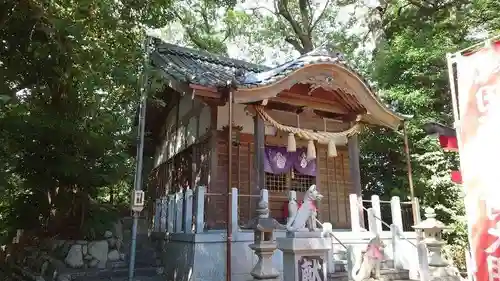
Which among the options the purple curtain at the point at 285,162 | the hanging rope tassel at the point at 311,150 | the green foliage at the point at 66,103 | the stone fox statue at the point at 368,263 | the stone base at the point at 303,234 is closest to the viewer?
the stone base at the point at 303,234

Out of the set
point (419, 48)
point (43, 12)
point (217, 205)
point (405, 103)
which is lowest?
point (217, 205)

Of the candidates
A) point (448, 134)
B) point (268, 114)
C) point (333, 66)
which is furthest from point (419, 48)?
point (448, 134)

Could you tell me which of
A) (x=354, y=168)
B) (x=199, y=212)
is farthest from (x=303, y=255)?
(x=354, y=168)

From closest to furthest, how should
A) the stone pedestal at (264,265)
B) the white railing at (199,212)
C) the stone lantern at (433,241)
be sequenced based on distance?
the stone pedestal at (264,265), the white railing at (199,212), the stone lantern at (433,241)

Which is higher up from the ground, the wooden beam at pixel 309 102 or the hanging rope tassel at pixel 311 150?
the wooden beam at pixel 309 102

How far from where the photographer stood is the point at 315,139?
35.9ft

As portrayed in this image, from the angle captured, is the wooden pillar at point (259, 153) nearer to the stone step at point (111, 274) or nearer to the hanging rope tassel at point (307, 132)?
the hanging rope tassel at point (307, 132)

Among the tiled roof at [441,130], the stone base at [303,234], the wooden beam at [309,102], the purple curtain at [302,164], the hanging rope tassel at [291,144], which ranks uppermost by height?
the wooden beam at [309,102]

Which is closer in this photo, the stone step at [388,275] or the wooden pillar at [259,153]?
the stone step at [388,275]

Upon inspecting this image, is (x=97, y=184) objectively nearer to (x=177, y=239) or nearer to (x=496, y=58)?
(x=177, y=239)

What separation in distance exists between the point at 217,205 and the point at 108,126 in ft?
12.2

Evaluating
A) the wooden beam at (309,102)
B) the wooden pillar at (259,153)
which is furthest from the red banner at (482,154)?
the wooden beam at (309,102)

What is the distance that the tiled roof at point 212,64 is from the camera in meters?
8.90

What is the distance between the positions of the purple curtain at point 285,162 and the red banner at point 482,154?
6931 mm
